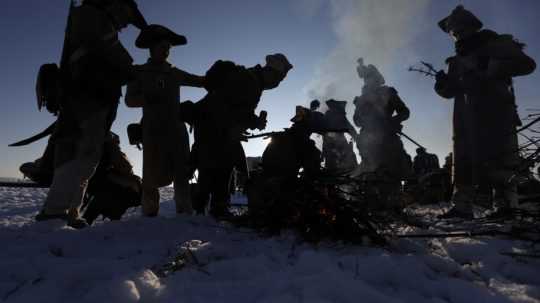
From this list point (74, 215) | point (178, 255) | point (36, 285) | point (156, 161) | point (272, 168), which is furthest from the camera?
point (272, 168)

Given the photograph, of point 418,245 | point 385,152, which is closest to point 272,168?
point 418,245

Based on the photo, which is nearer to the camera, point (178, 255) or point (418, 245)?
point (178, 255)

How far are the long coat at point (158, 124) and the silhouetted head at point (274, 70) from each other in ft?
3.67

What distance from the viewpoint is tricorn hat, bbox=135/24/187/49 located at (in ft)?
12.0

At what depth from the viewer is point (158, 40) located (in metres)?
3.74

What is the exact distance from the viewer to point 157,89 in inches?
140

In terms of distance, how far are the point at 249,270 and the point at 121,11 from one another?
9.25ft

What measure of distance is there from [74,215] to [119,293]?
189 centimetres

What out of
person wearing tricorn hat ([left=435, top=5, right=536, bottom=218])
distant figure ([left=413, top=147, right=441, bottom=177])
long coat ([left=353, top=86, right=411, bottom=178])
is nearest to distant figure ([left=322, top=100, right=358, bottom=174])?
long coat ([left=353, top=86, right=411, bottom=178])

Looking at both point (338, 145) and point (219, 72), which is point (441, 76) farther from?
point (338, 145)

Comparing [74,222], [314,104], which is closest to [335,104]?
[314,104]

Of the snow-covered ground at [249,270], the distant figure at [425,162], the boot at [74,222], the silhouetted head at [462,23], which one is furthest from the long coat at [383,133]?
the boot at [74,222]

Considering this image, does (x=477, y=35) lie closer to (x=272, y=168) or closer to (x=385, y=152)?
(x=272, y=168)

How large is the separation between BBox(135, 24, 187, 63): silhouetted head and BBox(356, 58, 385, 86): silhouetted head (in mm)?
7442
